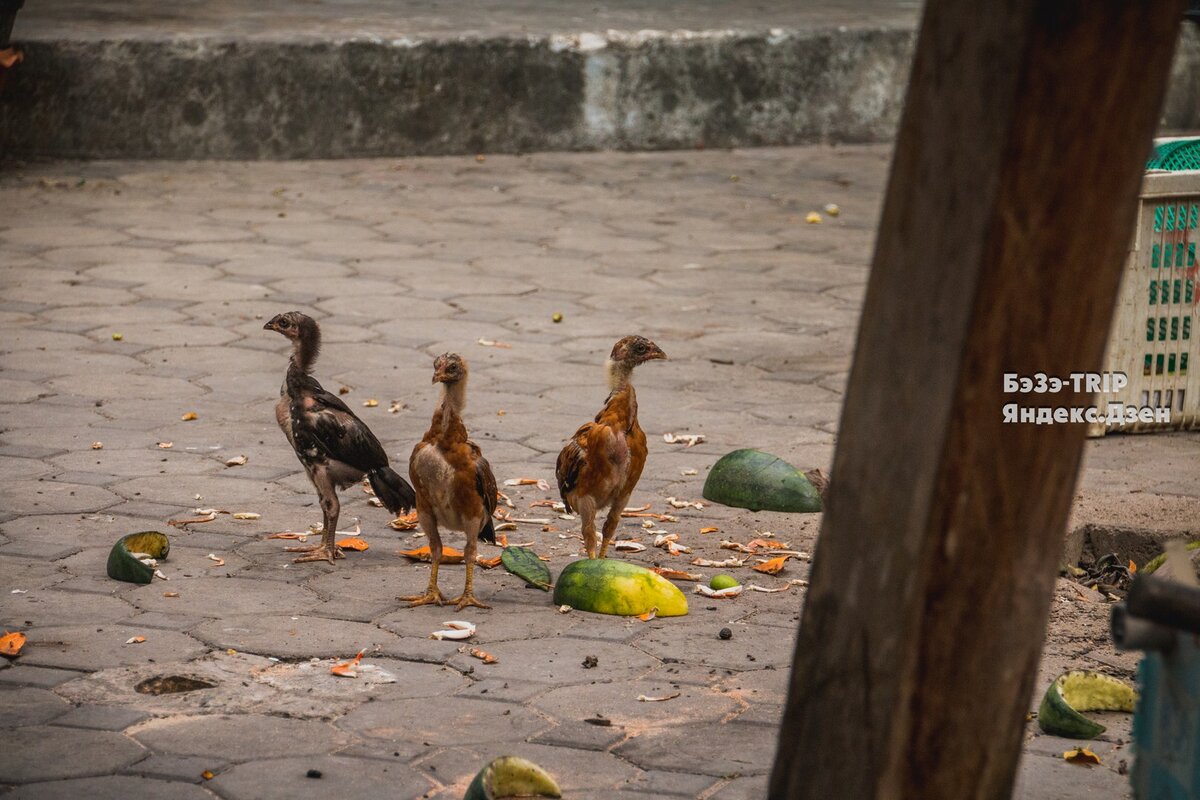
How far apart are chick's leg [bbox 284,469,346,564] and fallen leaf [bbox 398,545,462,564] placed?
22 cm

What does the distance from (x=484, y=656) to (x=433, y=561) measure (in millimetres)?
476

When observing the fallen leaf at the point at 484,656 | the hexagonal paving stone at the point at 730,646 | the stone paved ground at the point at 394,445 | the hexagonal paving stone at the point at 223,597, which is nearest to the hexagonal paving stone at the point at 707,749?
the stone paved ground at the point at 394,445

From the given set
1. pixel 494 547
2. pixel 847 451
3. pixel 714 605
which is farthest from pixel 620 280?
pixel 847 451

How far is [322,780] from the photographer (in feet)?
11.2

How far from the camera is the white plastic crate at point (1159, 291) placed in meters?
5.98

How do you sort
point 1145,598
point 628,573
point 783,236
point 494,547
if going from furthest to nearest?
point 783,236, point 494,547, point 628,573, point 1145,598

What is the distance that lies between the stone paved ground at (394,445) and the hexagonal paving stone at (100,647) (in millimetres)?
10

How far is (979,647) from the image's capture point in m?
2.32

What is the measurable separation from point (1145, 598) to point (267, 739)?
208 cm

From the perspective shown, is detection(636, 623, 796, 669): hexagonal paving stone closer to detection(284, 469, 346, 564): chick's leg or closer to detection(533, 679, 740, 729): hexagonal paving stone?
detection(533, 679, 740, 729): hexagonal paving stone

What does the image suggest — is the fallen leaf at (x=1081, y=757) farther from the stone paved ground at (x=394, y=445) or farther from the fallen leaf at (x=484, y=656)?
the fallen leaf at (x=484, y=656)

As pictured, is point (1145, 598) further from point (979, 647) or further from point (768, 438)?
point (768, 438)

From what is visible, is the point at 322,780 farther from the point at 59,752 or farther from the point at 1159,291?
the point at 1159,291

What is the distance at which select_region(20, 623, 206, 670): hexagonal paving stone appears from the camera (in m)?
4.00
